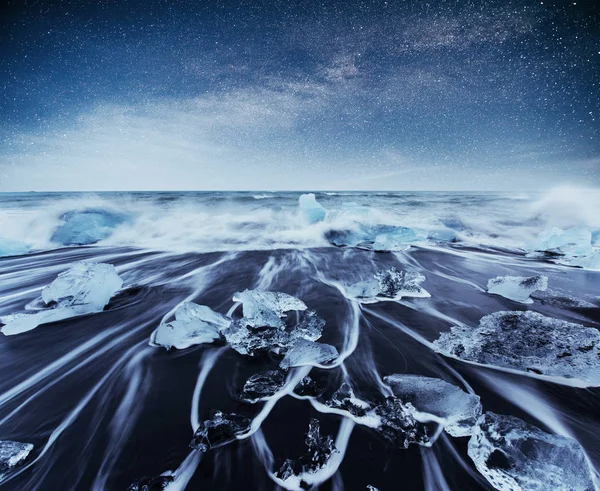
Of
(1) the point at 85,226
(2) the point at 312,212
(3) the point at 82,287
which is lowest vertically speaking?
(3) the point at 82,287

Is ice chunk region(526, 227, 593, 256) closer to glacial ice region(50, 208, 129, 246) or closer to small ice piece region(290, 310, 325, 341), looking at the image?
small ice piece region(290, 310, 325, 341)

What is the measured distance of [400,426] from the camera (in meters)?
1.65

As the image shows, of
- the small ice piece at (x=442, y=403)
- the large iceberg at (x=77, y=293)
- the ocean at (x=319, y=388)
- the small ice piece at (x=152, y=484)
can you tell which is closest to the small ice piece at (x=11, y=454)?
the ocean at (x=319, y=388)

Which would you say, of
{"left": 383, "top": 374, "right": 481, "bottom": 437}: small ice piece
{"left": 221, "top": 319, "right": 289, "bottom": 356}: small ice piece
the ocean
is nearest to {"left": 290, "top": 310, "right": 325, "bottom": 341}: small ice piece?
the ocean

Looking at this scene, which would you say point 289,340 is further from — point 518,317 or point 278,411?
point 518,317

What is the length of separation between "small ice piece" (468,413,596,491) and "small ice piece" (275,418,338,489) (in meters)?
0.87

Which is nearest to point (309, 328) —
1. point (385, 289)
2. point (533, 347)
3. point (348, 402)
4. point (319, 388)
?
point (319, 388)

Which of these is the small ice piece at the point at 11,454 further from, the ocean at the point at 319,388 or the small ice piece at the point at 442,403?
the small ice piece at the point at 442,403

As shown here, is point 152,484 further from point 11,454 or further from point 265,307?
point 265,307

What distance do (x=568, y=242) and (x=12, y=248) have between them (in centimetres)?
1570

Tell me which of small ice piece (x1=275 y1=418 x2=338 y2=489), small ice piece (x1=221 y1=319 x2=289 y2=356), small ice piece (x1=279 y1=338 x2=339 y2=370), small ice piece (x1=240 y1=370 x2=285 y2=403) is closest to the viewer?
small ice piece (x1=275 y1=418 x2=338 y2=489)

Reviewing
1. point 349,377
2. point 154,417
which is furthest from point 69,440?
point 349,377

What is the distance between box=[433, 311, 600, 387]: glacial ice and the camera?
215 cm

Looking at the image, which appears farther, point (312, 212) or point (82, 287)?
point (312, 212)
